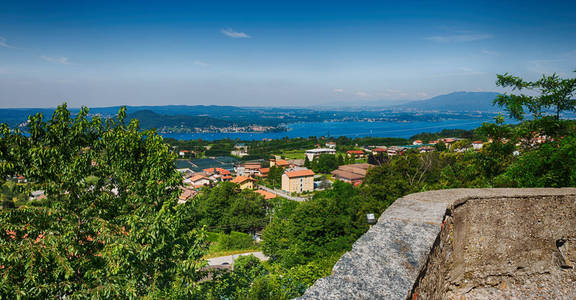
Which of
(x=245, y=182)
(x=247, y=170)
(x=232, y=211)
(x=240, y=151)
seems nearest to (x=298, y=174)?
(x=245, y=182)

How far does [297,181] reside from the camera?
176ft

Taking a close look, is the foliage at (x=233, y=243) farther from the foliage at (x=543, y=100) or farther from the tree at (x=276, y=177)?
the tree at (x=276, y=177)

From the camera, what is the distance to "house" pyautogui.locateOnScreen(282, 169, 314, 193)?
2094 inches

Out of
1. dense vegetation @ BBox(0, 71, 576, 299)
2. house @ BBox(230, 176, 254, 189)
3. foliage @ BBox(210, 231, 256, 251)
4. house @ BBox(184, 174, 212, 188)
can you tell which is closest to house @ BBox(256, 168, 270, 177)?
house @ BBox(230, 176, 254, 189)

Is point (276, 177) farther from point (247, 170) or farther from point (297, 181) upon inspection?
point (247, 170)

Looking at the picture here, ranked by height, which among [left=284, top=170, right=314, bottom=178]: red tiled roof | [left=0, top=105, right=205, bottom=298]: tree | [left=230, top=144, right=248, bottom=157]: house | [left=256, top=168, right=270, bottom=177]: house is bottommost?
[left=256, top=168, right=270, bottom=177]: house

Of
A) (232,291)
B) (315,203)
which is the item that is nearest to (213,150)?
(315,203)

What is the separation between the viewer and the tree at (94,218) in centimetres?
381

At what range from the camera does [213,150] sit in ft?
341

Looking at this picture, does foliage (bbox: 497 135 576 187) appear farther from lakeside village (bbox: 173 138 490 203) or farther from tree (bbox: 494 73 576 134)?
lakeside village (bbox: 173 138 490 203)

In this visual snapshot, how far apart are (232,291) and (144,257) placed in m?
3.47

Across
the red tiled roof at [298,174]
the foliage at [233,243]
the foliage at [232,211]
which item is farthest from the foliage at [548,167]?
the red tiled roof at [298,174]

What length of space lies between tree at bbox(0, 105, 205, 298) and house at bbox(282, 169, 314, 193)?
47.8 m

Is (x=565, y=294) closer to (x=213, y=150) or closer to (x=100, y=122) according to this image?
(x=100, y=122)
